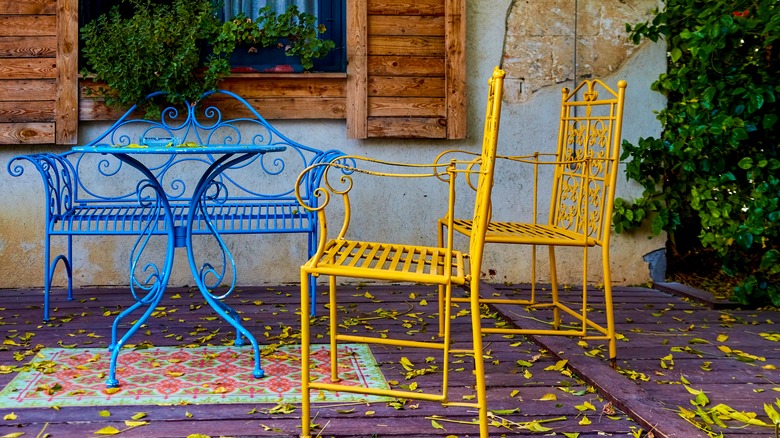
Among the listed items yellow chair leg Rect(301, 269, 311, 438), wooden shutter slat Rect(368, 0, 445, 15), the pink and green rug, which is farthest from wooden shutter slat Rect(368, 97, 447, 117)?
yellow chair leg Rect(301, 269, 311, 438)

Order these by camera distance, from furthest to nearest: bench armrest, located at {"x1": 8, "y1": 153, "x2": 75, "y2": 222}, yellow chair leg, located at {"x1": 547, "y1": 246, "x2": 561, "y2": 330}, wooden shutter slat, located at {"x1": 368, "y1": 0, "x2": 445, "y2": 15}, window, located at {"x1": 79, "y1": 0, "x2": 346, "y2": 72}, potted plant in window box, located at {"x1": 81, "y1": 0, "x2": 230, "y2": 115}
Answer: window, located at {"x1": 79, "y1": 0, "x2": 346, "y2": 72} < wooden shutter slat, located at {"x1": 368, "y1": 0, "x2": 445, "y2": 15} < potted plant in window box, located at {"x1": 81, "y1": 0, "x2": 230, "y2": 115} < bench armrest, located at {"x1": 8, "y1": 153, "x2": 75, "y2": 222} < yellow chair leg, located at {"x1": 547, "y1": 246, "x2": 561, "y2": 330}

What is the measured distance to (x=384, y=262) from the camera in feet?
8.02

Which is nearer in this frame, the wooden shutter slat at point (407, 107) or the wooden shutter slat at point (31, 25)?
the wooden shutter slat at point (31, 25)

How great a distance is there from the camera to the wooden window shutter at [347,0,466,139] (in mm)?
4535

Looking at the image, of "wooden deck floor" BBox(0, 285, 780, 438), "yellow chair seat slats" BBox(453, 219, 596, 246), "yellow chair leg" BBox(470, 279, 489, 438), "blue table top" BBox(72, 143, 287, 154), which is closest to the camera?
"yellow chair leg" BBox(470, 279, 489, 438)

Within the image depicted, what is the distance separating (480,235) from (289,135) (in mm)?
2469

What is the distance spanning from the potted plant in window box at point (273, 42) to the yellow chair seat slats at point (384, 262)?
207 centimetres

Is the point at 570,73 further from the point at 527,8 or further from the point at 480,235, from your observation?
the point at 480,235

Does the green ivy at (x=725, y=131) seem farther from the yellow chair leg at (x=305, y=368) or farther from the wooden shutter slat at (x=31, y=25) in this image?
the wooden shutter slat at (x=31, y=25)

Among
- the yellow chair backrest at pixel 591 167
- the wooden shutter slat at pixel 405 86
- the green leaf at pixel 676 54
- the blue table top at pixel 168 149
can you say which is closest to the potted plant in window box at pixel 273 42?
the wooden shutter slat at pixel 405 86

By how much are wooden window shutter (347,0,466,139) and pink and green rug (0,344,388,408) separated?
1.60m

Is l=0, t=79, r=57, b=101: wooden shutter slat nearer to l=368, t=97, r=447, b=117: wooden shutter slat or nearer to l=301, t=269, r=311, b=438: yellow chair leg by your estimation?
l=368, t=97, r=447, b=117: wooden shutter slat

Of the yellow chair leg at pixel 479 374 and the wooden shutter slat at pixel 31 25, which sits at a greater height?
the wooden shutter slat at pixel 31 25

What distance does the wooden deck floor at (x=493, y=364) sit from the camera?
94.9 inches
